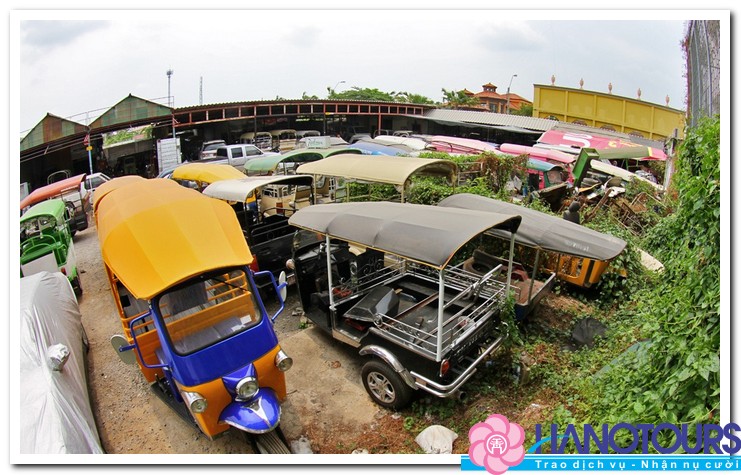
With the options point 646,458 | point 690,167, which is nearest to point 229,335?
point 646,458

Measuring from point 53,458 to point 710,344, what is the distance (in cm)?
526

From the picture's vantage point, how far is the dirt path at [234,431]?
4688mm

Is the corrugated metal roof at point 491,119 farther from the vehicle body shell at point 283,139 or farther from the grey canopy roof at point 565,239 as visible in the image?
the grey canopy roof at point 565,239

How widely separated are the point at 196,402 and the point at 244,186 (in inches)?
219

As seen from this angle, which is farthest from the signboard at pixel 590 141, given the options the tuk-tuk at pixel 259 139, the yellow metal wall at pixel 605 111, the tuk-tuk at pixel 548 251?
the tuk-tuk at pixel 259 139

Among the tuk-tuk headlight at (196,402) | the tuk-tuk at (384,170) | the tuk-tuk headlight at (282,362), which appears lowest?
the tuk-tuk headlight at (196,402)

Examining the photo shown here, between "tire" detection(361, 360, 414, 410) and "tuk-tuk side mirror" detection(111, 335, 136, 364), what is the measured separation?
261 centimetres

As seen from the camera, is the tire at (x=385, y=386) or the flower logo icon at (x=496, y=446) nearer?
the flower logo icon at (x=496, y=446)

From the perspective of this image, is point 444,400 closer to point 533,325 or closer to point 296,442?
point 296,442

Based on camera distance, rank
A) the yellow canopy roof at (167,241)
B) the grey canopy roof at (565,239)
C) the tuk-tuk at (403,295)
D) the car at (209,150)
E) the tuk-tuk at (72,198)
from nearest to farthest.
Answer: the yellow canopy roof at (167,241)
the tuk-tuk at (403,295)
the grey canopy roof at (565,239)
the tuk-tuk at (72,198)
the car at (209,150)

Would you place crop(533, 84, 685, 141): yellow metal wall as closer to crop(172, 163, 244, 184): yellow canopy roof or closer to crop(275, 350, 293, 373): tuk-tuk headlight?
crop(172, 163, 244, 184): yellow canopy roof

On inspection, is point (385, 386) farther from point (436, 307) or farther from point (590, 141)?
point (590, 141)

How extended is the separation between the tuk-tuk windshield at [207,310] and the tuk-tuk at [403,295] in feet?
4.50

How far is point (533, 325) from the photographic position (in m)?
6.71
